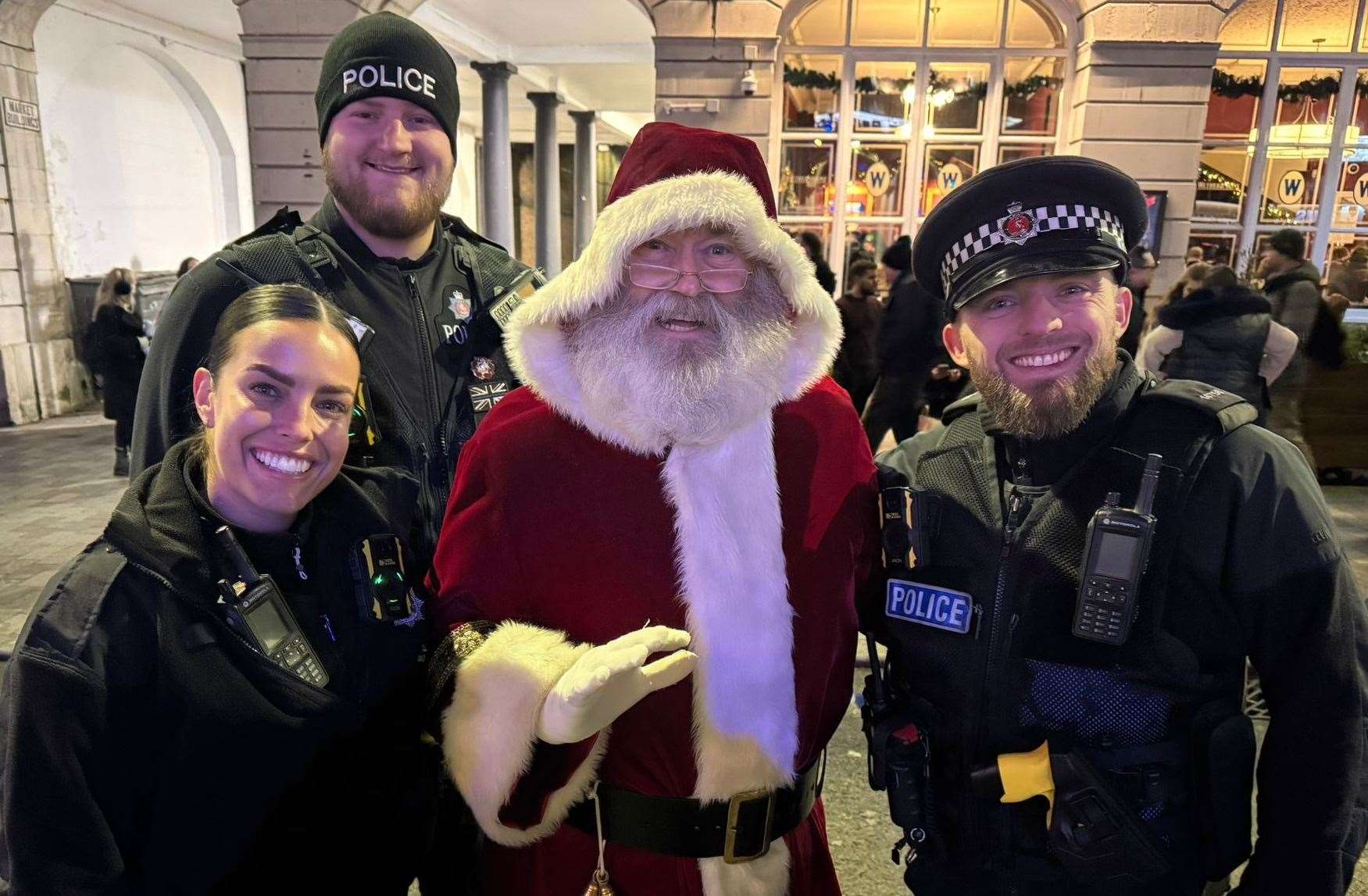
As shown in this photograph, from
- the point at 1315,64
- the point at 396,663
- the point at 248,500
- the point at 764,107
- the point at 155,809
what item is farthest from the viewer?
the point at 1315,64

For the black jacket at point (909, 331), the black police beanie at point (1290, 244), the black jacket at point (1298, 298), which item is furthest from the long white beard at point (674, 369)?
the black police beanie at point (1290, 244)

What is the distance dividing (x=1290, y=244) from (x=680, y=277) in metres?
5.86

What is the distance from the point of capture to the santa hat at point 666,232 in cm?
147

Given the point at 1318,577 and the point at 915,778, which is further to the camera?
the point at 915,778

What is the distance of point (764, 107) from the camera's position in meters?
7.70

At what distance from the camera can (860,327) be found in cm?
580

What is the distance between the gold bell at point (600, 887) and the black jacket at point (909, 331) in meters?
4.30

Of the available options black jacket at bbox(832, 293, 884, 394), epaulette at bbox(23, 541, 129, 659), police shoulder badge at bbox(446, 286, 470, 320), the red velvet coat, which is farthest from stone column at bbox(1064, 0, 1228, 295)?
epaulette at bbox(23, 541, 129, 659)

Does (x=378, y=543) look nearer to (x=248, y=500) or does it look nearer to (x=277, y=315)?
(x=248, y=500)

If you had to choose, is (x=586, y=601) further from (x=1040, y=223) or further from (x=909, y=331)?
(x=909, y=331)

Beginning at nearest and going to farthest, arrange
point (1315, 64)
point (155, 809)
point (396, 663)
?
point (155, 809) < point (396, 663) < point (1315, 64)

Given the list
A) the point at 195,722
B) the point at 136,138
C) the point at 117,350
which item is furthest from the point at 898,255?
the point at 136,138

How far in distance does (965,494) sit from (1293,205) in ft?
31.6

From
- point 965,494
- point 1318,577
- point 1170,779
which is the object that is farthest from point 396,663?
point 1318,577
